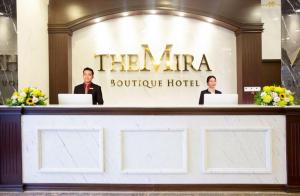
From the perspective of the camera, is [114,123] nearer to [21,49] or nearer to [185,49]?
[21,49]

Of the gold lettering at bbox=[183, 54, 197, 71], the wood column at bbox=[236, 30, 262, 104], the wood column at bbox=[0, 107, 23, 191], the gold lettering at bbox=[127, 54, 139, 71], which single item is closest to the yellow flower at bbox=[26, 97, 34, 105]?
the wood column at bbox=[0, 107, 23, 191]

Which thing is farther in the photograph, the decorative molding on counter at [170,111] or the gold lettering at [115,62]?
the gold lettering at [115,62]

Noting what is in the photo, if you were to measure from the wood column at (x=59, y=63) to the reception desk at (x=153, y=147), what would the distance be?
3.31 meters

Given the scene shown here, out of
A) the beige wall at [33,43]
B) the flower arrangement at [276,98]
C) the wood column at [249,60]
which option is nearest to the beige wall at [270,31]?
the wood column at [249,60]

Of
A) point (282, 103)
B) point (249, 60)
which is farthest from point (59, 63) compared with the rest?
point (282, 103)

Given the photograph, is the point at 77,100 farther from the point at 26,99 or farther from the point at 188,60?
the point at 188,60

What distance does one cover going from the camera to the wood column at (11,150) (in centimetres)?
461

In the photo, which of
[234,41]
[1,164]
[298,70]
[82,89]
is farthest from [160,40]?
[1,164]

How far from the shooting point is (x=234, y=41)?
8.17 meters

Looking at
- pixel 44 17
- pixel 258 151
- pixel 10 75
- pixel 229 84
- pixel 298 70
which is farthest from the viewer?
pixel 229 84

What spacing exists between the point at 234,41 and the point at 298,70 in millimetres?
1679

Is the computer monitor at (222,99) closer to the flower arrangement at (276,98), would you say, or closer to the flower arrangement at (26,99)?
the flower arrangement at (276,98)

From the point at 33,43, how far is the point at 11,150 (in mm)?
3061

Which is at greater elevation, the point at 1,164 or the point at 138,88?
the point at 138,88
